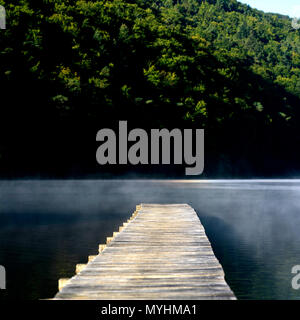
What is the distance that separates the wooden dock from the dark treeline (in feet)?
111

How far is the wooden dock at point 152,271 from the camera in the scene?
574 cm

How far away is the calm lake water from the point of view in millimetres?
9656

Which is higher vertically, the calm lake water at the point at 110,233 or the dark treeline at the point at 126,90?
the dark treeline at the point at 126,90

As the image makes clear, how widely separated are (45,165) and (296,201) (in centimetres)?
2469

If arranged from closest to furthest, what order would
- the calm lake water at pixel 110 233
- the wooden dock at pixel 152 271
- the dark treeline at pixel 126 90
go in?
the wooden dock at pixel 152 271
the calm lake water at pixel 110 233
the dark treeline at pixel 126 90

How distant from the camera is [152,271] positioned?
6.92 m

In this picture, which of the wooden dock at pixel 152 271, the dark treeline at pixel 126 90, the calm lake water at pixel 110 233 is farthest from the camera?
the dark treeline at pixel 126 90

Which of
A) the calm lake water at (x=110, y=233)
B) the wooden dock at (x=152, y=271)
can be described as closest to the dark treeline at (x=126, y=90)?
the calm lake water at (x=110, y=233)

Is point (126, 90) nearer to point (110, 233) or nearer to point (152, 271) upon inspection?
point (110, 233)

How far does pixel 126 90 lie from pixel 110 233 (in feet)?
139

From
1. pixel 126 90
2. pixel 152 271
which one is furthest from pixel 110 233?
pixel 126 90

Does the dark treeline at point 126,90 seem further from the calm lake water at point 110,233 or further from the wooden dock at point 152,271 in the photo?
the wooden dock at point 152,271

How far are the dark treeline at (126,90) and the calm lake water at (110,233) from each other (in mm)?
19869

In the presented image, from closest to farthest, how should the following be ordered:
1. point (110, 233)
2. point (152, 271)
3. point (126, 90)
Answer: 1. point (152, 271)
2. point (110, 233)
3. point (126, 90)
